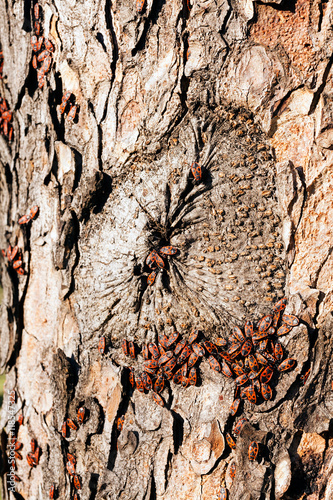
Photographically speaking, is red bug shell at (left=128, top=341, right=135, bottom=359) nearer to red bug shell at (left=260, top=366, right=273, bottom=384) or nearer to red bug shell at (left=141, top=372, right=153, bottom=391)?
red bug shell at (left=141, top=372, right=153, bottom=391)

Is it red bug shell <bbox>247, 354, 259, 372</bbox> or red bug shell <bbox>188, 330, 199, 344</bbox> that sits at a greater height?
red bug shell <bbox>188, 330, 199, 344</bbox>

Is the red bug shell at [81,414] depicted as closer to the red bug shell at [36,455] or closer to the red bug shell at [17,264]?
the red bug shell at [36,455]

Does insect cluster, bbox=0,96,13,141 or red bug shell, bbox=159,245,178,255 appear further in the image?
insect cluster, bbox=0,96,13,141

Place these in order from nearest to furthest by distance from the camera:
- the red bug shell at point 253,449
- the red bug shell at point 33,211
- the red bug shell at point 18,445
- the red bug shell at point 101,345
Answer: the red bug shell at point 253,449 < the red bug shell at point 101,345 < the red bug shell at point 33,211 < the red bug shell at point 18,445

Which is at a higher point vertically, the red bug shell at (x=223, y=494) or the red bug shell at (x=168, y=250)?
the red bug shell at (x=168, y=250)

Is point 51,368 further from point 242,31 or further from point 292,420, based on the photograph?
point 242,31

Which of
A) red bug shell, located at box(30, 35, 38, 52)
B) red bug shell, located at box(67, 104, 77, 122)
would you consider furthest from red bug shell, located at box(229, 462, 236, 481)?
red bug shell, located at box(30, 35, 38, 52)

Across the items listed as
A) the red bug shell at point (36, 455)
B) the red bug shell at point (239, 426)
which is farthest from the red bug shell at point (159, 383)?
the red bug shell at point (36, 455)

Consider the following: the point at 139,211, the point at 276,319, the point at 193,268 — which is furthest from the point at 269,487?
the point at 139,211
